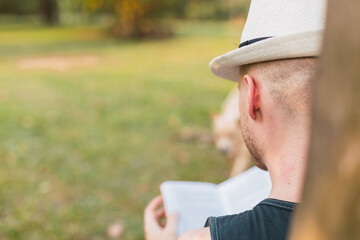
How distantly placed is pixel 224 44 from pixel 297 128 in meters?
16.3

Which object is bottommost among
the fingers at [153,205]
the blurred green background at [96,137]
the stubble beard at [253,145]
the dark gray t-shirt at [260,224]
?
the blurred green background at [96,137]

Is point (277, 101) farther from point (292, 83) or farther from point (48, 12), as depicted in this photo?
point (48, 12)

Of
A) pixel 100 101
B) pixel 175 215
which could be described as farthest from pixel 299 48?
pixel 100 101

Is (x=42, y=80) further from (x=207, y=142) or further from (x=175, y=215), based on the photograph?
(x=175, y=215)

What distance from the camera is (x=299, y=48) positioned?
1138 mm

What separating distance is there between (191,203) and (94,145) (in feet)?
10.9

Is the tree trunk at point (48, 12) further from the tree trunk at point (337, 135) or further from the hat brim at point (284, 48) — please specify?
the tree trunk at point (337, 135)

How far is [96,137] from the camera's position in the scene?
5.23 m

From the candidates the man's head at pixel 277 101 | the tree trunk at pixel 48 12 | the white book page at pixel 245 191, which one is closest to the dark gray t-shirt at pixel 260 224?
the man's head at pixel 277 101

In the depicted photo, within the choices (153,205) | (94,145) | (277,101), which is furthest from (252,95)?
(94,145)

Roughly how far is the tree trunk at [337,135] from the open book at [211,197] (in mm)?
1078

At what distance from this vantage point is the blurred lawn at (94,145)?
11.4 ft

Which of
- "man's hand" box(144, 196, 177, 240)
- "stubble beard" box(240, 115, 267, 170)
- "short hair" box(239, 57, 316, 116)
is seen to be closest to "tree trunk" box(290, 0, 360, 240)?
"short hair" box(239, 57, 316, 116)

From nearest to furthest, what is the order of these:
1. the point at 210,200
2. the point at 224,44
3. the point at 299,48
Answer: the point at 299,48, the point at 210,200, the point at 224,44
